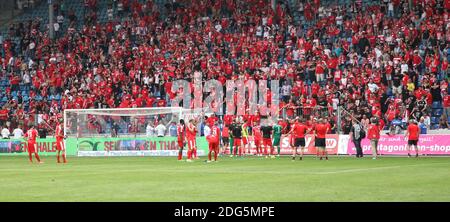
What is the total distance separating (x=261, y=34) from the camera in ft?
166

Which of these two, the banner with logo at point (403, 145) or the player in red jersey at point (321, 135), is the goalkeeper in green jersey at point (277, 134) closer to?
the banner with logo at point (403, 145)

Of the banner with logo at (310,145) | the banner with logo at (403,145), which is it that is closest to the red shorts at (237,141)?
the banner with logo at (310,145)

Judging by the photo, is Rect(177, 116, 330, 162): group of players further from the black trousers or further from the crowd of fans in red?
the crowd of fans in red

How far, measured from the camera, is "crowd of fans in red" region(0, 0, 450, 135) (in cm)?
4284

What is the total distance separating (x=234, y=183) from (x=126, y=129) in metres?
22.7

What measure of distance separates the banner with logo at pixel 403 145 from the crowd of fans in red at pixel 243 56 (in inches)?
41.0

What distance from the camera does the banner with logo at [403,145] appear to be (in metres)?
39.1

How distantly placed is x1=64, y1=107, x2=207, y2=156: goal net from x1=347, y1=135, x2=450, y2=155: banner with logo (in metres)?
8.69

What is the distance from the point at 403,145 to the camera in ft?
133

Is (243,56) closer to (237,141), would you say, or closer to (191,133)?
(237,141)

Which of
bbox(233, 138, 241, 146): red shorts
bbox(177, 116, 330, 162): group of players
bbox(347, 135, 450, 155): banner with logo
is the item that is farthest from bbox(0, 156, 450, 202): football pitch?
bbox(233, 138, 241, 146): red shorts

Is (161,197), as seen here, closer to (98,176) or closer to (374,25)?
(98,176)
